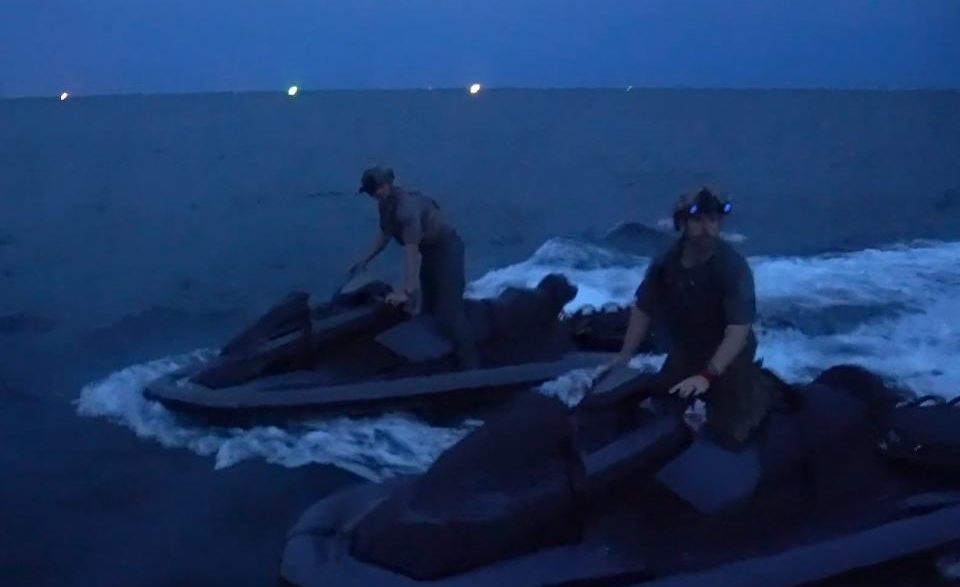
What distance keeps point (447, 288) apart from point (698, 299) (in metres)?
4.76

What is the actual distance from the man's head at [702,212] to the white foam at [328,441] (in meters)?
4.83

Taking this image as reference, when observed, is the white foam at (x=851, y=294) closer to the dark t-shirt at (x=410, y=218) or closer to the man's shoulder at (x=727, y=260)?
the dark t-shirt at (x=410, y=218)

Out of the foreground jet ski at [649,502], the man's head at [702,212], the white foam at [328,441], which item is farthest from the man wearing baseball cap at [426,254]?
the man's head at [702,212]

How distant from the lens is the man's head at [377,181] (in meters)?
11.0

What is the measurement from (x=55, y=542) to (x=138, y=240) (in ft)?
85.7

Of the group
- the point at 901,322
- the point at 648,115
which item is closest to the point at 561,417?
the point at 901,322

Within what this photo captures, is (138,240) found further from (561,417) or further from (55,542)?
(561,417)

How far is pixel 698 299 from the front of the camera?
7.41 m

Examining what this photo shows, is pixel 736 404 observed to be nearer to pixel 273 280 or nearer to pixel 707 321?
pixel 707 321

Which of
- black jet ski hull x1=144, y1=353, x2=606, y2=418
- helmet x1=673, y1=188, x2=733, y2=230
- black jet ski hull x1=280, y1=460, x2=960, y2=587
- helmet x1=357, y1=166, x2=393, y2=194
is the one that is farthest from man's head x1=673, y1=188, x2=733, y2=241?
black jet ski hull x1=144, y1=353, x2=606, y2=418

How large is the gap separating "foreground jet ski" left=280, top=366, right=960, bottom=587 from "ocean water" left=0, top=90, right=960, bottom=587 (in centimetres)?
204

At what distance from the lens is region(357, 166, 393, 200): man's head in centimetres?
1101

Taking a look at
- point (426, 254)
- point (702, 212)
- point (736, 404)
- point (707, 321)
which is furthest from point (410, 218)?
point (702, 212)

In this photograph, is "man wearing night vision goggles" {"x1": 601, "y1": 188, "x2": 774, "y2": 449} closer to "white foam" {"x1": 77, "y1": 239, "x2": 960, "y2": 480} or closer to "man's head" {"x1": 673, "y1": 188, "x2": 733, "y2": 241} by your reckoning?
"man's head" {"x1": 673, "y1": 188, "x2": 733, "y2": 241}
